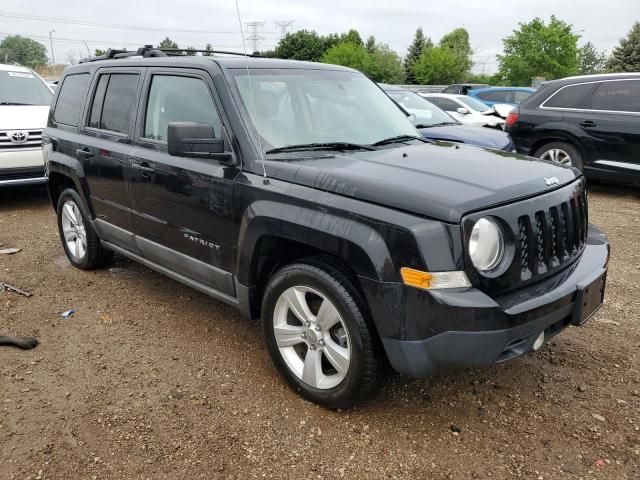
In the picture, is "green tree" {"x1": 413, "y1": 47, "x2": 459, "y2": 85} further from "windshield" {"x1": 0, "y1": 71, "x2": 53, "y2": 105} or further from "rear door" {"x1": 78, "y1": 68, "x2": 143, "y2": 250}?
"rear door" {"x1": 78, "y1": 68, "x2": 143, "y2": 250}

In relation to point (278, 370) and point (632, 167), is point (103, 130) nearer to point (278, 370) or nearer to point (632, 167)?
point (278, 370)

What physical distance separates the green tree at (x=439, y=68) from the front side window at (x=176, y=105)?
53328 millimetres

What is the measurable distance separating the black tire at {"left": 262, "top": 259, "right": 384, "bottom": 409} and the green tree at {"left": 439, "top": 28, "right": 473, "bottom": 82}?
55.1 m

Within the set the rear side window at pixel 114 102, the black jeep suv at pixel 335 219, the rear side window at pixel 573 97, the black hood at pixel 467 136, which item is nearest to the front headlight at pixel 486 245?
the black jeep suv at pixel 335 219

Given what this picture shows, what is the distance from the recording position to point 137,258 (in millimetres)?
4250

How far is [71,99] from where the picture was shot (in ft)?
16.2

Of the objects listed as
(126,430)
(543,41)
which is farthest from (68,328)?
(543,41)

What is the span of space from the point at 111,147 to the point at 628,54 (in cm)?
5759

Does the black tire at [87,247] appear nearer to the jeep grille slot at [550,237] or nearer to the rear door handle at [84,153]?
the rear door handle at [84,153]

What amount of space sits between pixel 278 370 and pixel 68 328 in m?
1.80

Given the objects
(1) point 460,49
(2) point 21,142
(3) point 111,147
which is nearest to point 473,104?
(2) point 21,142

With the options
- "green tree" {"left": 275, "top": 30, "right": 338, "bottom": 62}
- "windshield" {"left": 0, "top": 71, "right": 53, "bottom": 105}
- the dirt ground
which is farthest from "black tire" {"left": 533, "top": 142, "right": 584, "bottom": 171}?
"green tree" {"left": 275, "top": 30, "right": 338, "bottom": 62}

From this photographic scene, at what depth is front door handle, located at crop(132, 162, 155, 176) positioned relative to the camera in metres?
3.76

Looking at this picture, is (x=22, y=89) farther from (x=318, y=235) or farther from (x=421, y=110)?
(x=318, y=235)
